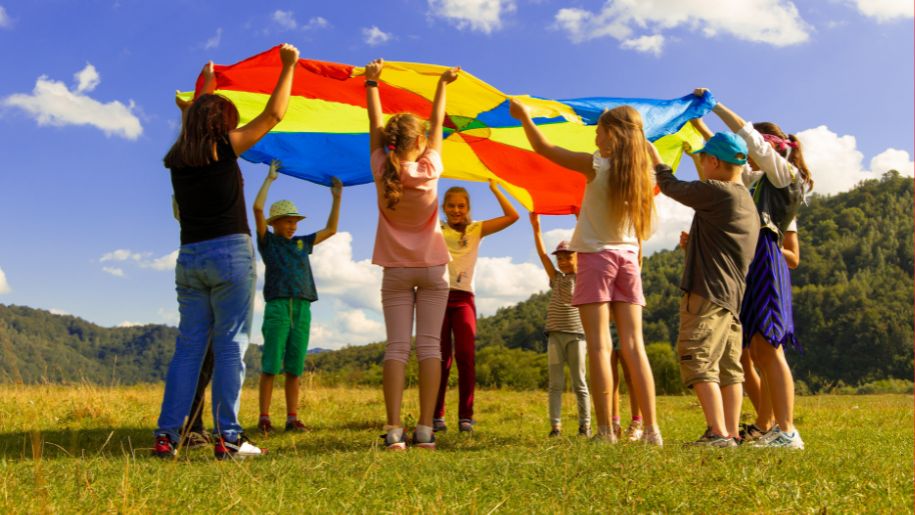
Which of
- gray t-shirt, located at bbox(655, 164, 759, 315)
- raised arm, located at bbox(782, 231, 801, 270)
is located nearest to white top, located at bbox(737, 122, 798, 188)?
gray t-shirt, located at bbox(655, 164, 759, 315)

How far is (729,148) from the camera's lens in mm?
4031

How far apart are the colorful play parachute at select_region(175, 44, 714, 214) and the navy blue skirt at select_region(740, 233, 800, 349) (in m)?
1.53

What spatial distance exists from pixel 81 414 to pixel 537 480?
4975 mm

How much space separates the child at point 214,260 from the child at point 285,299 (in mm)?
1520

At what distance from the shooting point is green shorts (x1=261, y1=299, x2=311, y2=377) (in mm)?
5613

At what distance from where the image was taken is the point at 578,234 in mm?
4137

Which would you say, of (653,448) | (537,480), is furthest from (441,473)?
(653,448)

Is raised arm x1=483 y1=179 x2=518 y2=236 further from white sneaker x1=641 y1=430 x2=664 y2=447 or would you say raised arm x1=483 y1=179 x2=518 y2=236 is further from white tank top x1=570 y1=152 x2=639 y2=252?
white sneaker x1=641 y1=430 x2=664 y2=447

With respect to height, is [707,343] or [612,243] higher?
[612,243]

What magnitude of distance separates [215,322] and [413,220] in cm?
127

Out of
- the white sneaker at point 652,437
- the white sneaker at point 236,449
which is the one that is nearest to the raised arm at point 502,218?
the white sneaker at point 652,437

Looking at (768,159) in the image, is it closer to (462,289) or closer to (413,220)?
(413,220)

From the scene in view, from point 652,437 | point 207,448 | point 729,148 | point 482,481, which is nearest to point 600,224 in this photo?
point 729,148

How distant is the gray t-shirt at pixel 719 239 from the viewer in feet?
12.9
